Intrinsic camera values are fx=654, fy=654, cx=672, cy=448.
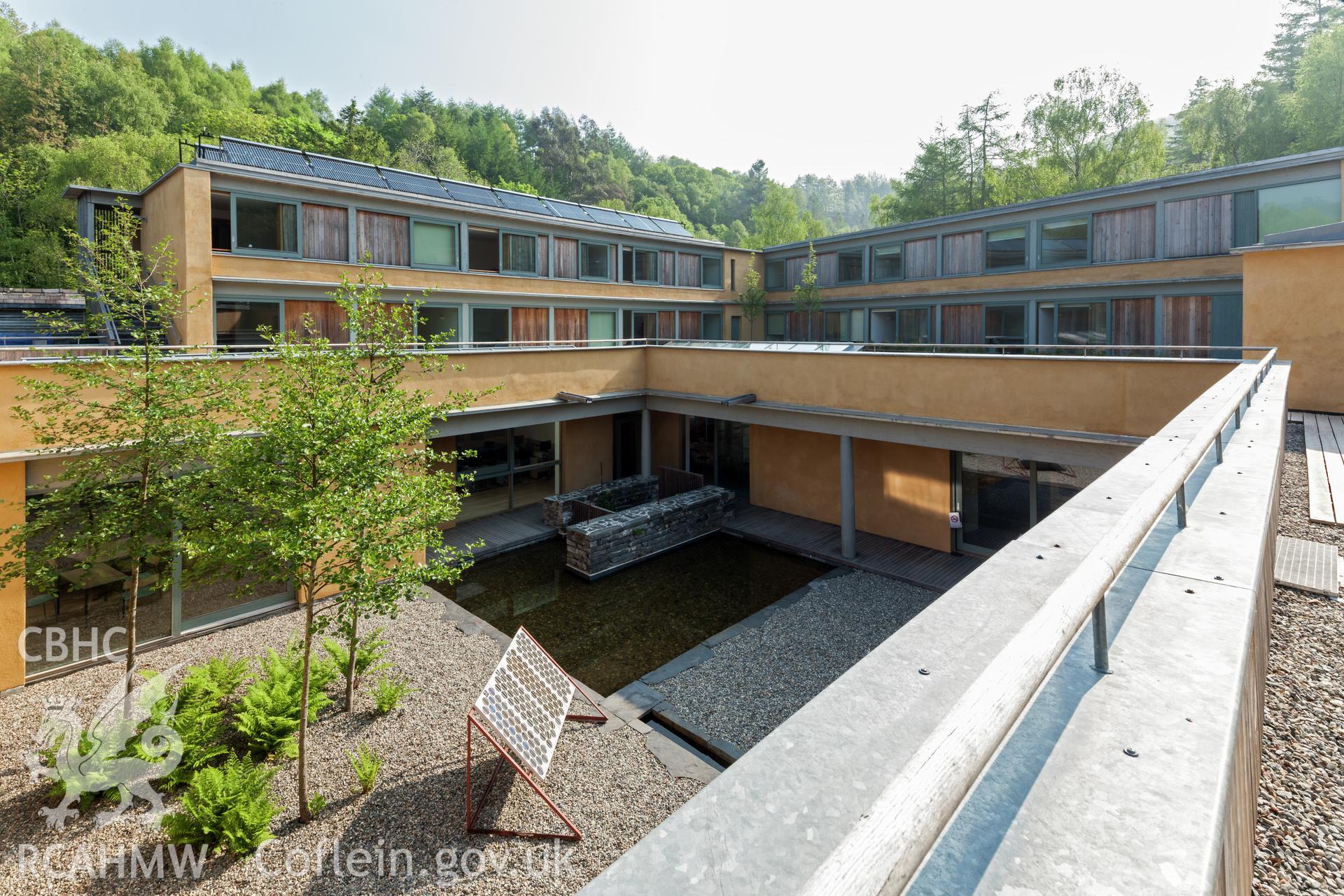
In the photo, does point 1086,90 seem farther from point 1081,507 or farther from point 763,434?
point 1081,507

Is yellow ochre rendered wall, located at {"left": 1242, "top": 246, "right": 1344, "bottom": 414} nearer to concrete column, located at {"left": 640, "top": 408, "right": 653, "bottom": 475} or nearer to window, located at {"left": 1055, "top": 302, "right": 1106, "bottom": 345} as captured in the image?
window, located at {"left": 1055, "top": 302, "right": 1106, "bottom": 345}

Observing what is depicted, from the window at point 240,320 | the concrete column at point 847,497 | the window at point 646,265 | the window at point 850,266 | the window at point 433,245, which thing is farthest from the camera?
the window at point 850,266

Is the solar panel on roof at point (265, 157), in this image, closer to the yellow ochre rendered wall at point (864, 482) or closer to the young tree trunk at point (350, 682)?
the young tree trunk at point (350, 682)

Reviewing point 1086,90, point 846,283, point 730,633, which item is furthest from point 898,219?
point 730,633

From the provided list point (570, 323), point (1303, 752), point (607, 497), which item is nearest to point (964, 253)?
point (570, 323)

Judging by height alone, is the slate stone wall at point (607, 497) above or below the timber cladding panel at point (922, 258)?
below

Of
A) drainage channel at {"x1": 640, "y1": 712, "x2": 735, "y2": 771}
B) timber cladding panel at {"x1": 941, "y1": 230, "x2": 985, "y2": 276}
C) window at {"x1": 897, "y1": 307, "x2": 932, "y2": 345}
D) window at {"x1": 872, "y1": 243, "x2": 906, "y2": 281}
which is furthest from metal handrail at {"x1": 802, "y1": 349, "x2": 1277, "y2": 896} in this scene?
window at {"x1": 872, "y1": 243, "x2": 906, "y2": 281}

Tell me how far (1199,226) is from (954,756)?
77.0 ft

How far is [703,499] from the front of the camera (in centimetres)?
1694

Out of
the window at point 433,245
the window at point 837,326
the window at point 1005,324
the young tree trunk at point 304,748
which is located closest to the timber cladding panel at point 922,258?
the window at point 1005,324

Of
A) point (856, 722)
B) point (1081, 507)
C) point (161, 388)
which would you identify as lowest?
point (856, 722)

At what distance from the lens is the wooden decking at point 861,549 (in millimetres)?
14375

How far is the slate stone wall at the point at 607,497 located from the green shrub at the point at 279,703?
8.19 meters

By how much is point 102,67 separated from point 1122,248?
6524 centimetres
